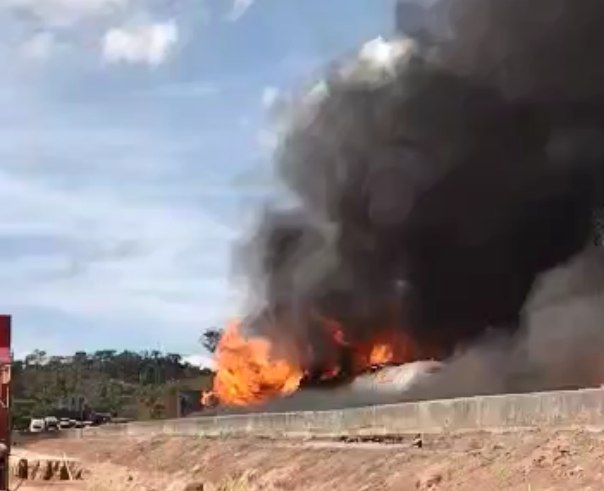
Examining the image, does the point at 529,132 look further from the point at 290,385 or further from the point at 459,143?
the point at 290,385

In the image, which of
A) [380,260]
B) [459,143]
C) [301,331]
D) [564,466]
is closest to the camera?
[564,466]

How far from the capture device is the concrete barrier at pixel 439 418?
23094 millimetres

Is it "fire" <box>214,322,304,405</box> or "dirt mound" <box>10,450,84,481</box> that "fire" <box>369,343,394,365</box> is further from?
"dirt mound" <box>10,450,84,481</box>

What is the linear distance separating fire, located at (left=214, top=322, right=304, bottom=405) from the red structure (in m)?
51.2

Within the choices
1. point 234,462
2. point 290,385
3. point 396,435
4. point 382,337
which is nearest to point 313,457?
point 396,435

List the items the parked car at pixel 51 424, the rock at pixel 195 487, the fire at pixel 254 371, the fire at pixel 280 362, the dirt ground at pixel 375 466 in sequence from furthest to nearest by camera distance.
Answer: the parked car at pixel 51 424, the fire at pixel 254 371, the fire at pixel 280 362, the rock at pixel 195 487, the dirt ground at pixel 375 466

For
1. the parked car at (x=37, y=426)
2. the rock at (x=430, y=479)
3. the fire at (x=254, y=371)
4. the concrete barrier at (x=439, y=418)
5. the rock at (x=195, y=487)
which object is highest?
the fire at (x=254, y=371)

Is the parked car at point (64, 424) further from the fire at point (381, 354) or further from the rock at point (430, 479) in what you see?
the rock at point (430, 479)

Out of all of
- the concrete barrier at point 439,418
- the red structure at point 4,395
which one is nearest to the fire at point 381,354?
the concrete barrier at point 439,418

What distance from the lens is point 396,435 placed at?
31656mm

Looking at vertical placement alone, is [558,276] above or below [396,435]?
above

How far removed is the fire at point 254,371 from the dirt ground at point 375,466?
2181 centimetres

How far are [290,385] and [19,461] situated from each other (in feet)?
73.5

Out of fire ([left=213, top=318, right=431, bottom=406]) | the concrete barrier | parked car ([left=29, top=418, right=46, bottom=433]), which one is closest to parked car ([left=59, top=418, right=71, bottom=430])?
parked car ([left=29, top=418, right=46, bottom=433])
